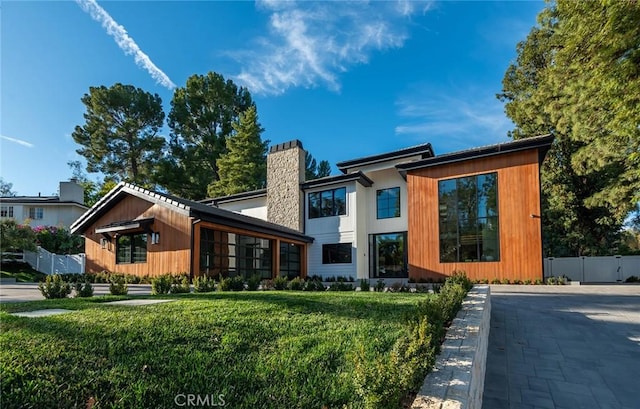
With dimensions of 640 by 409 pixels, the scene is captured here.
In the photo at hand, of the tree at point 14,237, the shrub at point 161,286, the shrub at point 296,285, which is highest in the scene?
the tree at point 14,237

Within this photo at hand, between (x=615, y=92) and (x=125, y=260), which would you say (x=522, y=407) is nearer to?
(x=615, y=92)

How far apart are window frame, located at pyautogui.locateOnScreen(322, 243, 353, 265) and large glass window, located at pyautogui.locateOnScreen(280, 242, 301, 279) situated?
148cm

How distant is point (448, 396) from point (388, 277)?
55.3 feet

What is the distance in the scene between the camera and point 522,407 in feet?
10.8

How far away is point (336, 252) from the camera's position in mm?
18969

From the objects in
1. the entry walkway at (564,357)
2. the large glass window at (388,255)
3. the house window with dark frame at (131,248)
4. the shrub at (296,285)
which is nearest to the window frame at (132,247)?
the house window with dark frame at (131,248)

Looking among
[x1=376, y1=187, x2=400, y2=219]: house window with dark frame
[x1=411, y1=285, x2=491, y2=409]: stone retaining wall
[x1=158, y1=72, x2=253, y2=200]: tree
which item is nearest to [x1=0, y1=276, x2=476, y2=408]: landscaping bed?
[x1=411, y1=285, x2=491, y2=409]: stone retaining wall

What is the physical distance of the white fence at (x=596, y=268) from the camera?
56.0ft

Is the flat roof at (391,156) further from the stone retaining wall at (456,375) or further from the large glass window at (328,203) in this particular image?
the stone retaining wall at (456,375)

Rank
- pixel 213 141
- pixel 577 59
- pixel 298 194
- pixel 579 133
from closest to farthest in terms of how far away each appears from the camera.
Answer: pixel 577 59
pixel 579 133
pixel 298 194
pixel 213 141

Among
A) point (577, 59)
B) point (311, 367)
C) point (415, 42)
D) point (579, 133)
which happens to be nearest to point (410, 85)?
point (415, 42)

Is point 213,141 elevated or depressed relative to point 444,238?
elevated

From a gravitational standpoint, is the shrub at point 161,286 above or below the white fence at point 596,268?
above

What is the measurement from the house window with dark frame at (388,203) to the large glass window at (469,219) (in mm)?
3009
